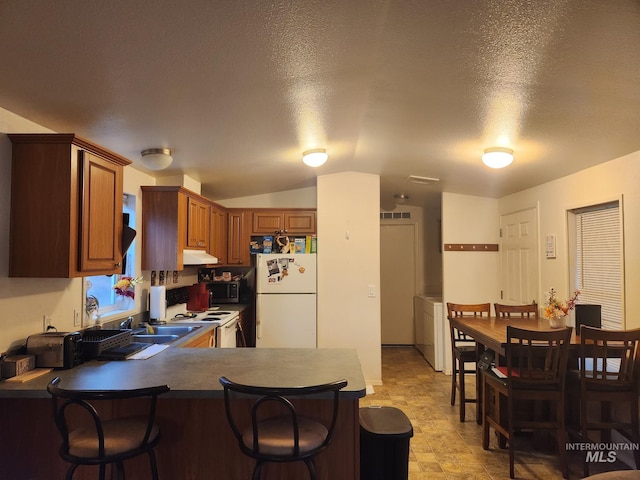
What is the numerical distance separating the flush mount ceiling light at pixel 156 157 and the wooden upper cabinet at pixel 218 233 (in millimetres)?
1404

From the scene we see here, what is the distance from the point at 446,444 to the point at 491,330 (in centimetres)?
95

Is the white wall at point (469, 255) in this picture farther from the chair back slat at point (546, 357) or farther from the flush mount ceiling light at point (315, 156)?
the chair back slat at point (546, 357)

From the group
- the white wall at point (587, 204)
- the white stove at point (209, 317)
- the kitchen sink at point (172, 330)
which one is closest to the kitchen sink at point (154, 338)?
the kitchen sink at point (172, 330)

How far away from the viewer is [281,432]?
66.1 inches

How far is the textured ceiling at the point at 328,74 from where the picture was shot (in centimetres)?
145

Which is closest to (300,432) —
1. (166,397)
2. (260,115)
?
(166,397)

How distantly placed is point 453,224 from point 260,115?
340cm

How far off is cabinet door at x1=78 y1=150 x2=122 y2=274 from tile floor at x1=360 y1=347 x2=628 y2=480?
236 cm

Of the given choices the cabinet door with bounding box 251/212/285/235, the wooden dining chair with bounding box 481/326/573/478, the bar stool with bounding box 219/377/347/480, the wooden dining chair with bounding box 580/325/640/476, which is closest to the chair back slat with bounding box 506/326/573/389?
the wooden dining chair with bounding box 481/326/573/478

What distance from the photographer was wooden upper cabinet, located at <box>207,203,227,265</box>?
174 inches

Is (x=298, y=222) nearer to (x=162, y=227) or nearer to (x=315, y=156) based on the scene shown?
(x=315, y=156)

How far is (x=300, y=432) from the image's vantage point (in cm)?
168

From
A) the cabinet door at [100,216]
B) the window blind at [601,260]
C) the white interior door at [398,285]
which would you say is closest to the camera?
the cabinet door at [100,216]

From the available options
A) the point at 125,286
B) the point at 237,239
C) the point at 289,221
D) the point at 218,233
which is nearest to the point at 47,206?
the point at 125,286
